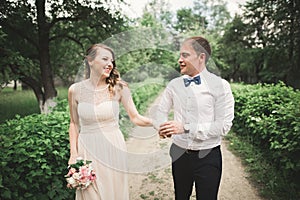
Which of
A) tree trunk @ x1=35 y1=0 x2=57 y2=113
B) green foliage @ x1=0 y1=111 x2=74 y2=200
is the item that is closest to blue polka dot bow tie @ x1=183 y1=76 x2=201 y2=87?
green foliage @ x1=0 y1=111 x2=74 y2=200

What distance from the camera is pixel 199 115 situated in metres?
2.09

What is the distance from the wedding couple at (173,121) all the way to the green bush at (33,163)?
0.78 meters

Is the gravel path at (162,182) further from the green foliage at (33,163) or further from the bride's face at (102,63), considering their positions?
the bride's face at (102,63)

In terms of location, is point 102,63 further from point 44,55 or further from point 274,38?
point 274,38

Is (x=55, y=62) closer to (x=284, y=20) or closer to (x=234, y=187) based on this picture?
(x=234, y=187)

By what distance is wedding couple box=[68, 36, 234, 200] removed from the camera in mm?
2070

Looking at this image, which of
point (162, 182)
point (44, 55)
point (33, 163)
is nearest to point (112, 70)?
point (33, 163)

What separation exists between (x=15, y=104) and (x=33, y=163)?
900 cm

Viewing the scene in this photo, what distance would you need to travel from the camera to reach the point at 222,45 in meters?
32.2

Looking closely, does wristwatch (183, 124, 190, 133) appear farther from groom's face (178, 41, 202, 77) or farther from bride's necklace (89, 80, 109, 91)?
bride's necklace (89, 80, 109, 91)

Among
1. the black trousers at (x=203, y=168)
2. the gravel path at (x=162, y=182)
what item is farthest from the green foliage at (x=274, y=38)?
the black trousers at (x=203, y=168)

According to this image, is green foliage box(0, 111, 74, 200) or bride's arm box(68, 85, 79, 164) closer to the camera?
bride's arm box(68, 85, 79, 164)

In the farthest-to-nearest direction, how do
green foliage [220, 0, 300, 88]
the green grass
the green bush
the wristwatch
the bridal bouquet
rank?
green foliage [220, 0, 300, 88] → the green grass → the green bush → the wristwatch → the bridal bouquet

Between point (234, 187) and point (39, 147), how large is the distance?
3233mm
